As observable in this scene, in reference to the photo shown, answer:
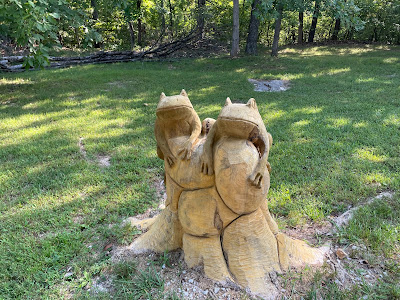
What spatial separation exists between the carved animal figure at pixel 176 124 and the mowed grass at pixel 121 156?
3.98ft

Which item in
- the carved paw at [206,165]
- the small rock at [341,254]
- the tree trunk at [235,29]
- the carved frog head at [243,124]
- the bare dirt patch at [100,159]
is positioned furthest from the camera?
the tree trunk at [235,29]

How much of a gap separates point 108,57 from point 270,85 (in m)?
7.33

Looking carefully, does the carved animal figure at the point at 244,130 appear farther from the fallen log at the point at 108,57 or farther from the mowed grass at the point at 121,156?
the fallen log at the point at 108,57

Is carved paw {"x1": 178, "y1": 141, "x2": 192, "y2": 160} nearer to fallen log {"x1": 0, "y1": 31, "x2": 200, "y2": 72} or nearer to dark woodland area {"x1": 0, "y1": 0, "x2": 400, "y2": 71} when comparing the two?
dark woodland area {"x1": 0, "y1": 0, "x2": 400, "y2": 71}

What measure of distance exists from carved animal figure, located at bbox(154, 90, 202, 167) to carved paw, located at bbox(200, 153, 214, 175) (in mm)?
121

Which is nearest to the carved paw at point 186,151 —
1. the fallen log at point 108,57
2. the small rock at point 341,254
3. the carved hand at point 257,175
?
the carved hand at point 257,175

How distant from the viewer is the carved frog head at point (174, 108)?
214 cm

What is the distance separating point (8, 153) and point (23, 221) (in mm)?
2140

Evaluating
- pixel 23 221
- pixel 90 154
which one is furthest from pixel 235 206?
pixel 90 154

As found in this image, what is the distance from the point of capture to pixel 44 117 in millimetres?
6309

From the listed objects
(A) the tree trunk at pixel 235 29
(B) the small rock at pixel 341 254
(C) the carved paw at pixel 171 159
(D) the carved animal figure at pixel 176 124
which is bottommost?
(B) the small rock at pixel 341 254

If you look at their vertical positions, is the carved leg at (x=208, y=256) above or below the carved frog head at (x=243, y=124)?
below

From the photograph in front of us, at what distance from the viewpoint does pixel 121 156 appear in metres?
4.59

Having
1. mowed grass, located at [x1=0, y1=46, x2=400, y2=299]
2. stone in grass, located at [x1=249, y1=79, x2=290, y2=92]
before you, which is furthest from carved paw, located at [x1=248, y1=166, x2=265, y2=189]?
stone in grass, located at [x1=249, y1=79, x2=290, y2=92]
